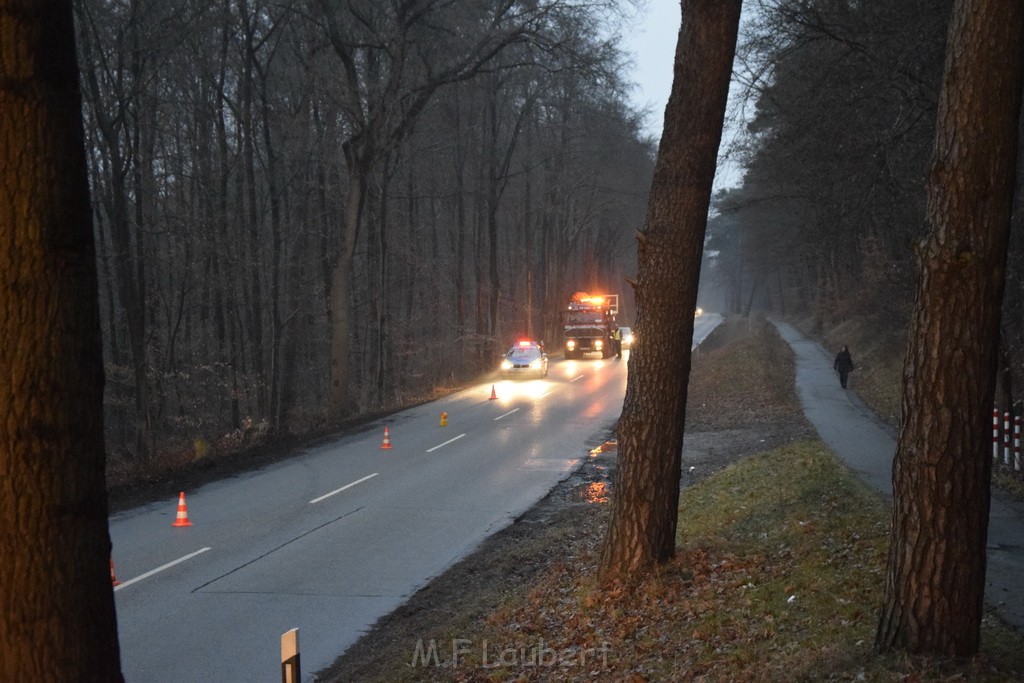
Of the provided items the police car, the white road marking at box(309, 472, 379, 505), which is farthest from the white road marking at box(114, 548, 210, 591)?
the police car

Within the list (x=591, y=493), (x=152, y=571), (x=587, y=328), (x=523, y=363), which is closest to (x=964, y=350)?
(x=152, y=571)

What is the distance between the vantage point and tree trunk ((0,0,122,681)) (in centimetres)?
387

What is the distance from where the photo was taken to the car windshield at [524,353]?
4225cm

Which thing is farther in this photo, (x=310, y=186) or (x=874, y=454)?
(x=310, y=186)

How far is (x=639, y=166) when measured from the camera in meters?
73.6

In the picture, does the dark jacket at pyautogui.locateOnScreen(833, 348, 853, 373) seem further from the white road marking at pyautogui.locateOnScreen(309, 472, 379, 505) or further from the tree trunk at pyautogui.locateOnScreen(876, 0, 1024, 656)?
the tree trunk at pyautogui.locateOnScreen(876, 0, 1024, 656)

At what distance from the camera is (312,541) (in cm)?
1348

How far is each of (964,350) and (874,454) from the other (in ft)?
44.3

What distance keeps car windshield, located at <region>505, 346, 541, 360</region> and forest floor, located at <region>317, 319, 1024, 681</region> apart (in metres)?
27.3

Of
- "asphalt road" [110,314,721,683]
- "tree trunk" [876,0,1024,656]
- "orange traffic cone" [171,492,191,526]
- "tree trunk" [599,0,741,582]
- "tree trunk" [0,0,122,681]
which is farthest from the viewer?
"orange traffic cone" [171,492,191,526]

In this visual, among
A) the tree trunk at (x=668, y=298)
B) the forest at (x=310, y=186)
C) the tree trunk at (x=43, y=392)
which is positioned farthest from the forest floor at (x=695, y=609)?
the forest at (x=310, y=186)

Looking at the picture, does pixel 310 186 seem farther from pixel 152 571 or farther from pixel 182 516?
pixel 152 571

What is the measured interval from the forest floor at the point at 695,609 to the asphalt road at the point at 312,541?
61 cm

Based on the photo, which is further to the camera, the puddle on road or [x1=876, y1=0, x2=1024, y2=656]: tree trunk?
the puddle on road
